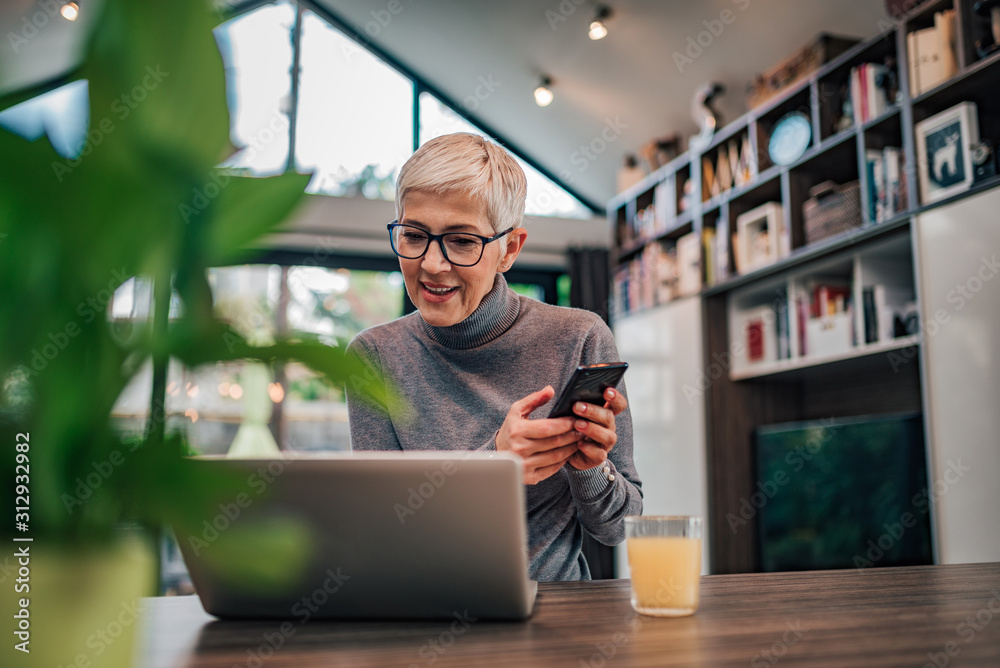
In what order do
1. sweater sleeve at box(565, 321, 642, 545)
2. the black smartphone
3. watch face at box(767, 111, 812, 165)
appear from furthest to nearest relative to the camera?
watch face at box(767, 111, 812, 165) < sweater sleeve at box(565, 321, 642, 545) < the black smartphone

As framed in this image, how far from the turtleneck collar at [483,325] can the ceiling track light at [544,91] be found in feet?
10.2

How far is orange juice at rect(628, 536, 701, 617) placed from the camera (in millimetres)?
759

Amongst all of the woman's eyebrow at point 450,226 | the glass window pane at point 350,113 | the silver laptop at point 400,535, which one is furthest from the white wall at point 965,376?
the glass window pane at point 350,113

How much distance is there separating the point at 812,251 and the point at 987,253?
2.49 feet

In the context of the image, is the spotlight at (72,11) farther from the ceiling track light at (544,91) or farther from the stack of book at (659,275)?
the ceiling track light at (544,91)

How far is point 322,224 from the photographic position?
4.50 metres

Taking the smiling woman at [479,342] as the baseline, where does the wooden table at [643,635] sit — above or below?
below

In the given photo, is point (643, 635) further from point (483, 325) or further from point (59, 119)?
point (483, 325)

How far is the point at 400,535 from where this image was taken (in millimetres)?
677

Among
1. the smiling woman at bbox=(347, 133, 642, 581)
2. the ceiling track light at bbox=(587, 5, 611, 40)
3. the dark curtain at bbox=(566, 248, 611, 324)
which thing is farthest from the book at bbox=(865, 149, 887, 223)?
the dark curtain at bbox=(566, 248, 611, 324)

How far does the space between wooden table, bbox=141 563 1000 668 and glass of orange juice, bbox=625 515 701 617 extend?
0.02m

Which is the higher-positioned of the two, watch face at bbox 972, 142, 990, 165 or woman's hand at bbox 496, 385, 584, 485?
watch face at bbox 972, 142, 990, 165

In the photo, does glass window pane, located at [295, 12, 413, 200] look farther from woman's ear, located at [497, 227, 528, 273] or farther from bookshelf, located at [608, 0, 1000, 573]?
woman's ear, located at [497, 227, 528, 273]

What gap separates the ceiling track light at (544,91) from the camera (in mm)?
4324
